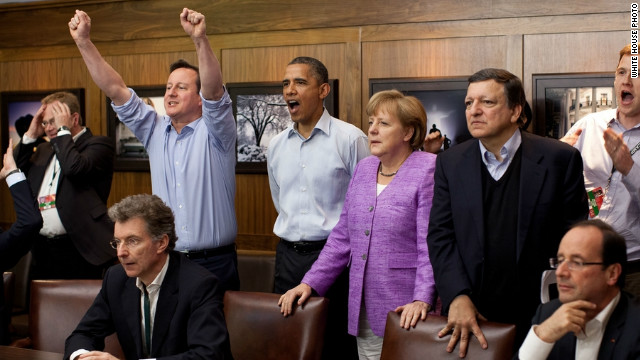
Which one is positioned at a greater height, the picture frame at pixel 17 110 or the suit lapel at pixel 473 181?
the picture frame at pixel 17 110

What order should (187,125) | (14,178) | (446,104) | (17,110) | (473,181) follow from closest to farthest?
(473,181)
(14,178)
(187,125)
(446,104)
(17,110)

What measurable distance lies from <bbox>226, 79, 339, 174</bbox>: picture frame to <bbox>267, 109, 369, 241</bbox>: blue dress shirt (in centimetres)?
187

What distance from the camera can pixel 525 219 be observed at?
249 centimetres

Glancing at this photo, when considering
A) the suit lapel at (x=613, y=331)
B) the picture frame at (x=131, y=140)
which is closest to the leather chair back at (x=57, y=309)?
the suit lapel at (x=613, y=331)

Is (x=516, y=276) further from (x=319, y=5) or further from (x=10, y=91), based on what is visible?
(x=10, y=91)

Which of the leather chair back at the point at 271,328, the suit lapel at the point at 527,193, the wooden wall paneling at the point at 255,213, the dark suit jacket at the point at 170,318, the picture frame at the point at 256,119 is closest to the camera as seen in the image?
the dark suit jacket at the point at 170,318

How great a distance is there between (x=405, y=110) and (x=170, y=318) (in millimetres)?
1247

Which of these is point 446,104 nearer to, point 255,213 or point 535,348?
point 255,213

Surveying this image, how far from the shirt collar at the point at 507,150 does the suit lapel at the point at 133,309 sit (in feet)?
4.41

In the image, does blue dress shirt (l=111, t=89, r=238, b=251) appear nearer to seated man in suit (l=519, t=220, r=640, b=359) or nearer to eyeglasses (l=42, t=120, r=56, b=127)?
eyeglasses (l=42, t=120, r=56, b=127)

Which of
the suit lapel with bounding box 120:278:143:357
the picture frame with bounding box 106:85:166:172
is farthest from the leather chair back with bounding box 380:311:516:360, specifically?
the picture frame with bounding box 106:85:166:172

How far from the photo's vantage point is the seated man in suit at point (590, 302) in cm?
197

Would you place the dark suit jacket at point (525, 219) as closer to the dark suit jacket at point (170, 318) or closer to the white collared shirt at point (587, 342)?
the white collared shirt at point (587, 342)

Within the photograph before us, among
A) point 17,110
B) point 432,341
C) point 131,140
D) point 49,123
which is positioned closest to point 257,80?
point 131,140
